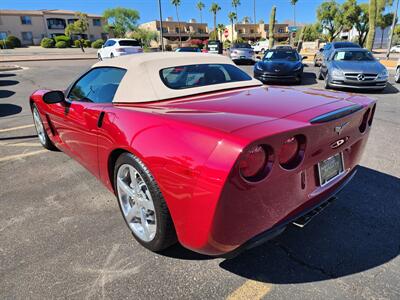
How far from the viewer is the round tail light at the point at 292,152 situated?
177 centimetres

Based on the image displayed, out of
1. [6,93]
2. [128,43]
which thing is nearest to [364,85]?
[6,93]

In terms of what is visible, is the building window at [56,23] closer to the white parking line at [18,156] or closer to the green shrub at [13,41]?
the green shrub at [13,41]

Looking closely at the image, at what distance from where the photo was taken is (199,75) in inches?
120

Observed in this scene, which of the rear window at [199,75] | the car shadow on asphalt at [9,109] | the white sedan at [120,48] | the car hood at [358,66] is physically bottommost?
the car shadow on asphalt at [9,109]

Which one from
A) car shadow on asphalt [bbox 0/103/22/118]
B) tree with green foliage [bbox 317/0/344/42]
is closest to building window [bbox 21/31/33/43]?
tree with green foliage [bbox 317/0/344/42]

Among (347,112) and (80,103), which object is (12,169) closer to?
(80,103)

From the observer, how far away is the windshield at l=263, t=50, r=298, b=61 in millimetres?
12530

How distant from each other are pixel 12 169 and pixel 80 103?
6.09 ft

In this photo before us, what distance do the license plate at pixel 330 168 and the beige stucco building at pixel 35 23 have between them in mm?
72004

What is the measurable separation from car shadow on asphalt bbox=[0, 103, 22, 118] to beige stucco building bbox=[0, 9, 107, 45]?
6344cm

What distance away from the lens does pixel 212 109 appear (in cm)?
214

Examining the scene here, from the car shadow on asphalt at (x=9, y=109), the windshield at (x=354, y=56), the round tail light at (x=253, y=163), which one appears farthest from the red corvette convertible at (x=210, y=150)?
the windshield at (x=354, y=56)

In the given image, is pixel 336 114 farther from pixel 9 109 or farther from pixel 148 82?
pixel 9 109

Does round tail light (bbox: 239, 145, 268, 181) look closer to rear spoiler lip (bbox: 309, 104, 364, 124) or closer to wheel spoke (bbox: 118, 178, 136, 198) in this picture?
rear spoiler lip (bbox: 309, 104, 364, 124)
